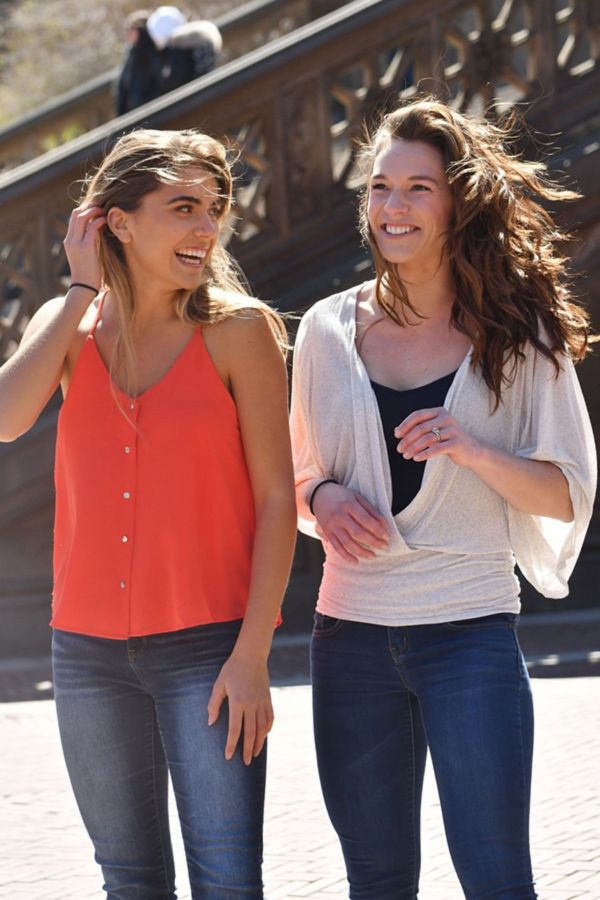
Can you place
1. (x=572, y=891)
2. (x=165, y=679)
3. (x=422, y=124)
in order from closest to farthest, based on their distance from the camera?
(x=165, y=679) → (x=422, y=124) → (x=572, y=891)

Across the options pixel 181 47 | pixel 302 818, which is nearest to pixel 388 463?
pixel 302 818

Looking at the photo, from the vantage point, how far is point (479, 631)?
11.0 feet

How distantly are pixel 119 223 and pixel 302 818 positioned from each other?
319 cm

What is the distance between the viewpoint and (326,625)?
3.51m

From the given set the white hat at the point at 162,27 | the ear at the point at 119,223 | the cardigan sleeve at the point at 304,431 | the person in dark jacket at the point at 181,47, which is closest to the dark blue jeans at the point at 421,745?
the cardigan sleeve at the point at 304,431

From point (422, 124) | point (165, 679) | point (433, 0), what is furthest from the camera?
point (433, 0)

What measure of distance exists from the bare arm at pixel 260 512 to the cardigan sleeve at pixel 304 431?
0.72 ft

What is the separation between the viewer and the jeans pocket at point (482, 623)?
3.36 meters

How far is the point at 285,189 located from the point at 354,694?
687 centimetres

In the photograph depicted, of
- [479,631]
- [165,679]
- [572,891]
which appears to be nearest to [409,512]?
[479,631]

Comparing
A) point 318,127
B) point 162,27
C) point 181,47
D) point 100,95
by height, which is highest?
point 100,95

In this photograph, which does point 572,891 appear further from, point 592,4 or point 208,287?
point 592,4

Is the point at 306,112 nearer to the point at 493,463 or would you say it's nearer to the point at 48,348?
the point at 48,348

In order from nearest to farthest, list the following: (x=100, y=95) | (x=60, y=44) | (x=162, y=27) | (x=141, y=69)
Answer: (x=162, y=27) < (x=141, y=69) < (x=100, y=95) < (x=60, y=44)
